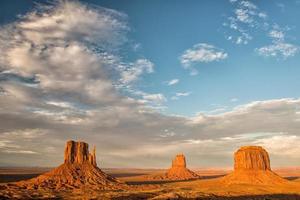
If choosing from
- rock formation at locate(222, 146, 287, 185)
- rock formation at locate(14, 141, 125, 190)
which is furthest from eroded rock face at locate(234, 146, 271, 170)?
rock formation at locate(14, 141, 125, 190)

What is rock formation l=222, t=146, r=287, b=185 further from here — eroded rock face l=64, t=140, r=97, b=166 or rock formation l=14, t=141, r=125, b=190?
eroded rock face l=64, t=140, r=97, b=166

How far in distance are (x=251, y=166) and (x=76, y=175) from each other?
75851 mm

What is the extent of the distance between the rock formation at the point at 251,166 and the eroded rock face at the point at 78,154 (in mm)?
62933

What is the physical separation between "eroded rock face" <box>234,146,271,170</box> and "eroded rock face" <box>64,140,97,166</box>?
6721 centimetres

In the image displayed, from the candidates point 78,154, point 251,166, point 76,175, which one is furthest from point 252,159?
point 78,154

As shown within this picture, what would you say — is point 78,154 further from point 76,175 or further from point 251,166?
point 251,166

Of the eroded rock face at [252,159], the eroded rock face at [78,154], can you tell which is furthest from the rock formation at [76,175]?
the eroded rock face at [252,159]

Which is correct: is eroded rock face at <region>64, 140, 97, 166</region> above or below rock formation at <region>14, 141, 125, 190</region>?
above

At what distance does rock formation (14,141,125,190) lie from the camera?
6069 inches

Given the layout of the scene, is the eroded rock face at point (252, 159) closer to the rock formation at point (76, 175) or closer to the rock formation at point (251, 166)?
the rock formation at point (251, 166)

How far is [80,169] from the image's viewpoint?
178 meters

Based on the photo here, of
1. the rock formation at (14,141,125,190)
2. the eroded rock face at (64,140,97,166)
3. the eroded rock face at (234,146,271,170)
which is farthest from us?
the eroded rock face at (64,140,97,166)

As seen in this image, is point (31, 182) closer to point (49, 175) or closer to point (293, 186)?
point (49, 175)

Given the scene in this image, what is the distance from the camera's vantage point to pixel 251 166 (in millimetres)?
175500
